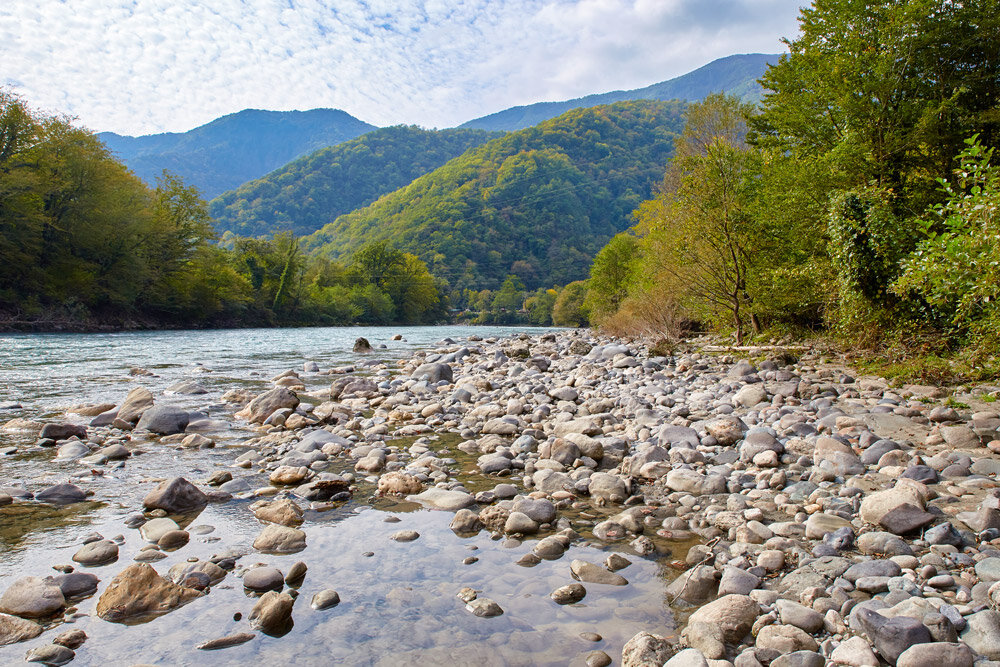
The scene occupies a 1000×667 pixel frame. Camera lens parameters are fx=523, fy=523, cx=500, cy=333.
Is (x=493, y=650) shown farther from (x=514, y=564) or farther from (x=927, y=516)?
(x=927, y=516)

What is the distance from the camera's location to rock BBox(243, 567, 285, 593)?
10.7 ft

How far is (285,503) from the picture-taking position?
4496 mm

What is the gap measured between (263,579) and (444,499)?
5.95ft

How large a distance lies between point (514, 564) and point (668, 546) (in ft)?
3.90

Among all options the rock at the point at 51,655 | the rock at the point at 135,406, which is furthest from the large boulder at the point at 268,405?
the rock at the point at 51,655

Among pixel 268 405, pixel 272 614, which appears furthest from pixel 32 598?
pixel 268 405

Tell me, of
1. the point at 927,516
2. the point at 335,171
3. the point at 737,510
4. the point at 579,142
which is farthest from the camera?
the point at 335,171

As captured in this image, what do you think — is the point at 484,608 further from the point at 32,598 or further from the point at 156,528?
the point at 156,528

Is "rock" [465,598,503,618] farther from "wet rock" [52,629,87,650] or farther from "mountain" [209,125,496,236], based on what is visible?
"mountain" [209,125,496,236]

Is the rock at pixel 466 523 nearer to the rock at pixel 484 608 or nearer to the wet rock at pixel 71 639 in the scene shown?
the rock at pixel 484 608

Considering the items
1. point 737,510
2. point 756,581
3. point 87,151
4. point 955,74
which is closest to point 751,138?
point 955,74

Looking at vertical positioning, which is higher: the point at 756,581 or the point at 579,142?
the point at 579,142

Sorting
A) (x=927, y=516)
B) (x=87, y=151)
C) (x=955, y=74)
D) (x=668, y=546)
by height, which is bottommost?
(x=668, y=546)

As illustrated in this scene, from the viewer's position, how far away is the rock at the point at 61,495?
15.1 feet
